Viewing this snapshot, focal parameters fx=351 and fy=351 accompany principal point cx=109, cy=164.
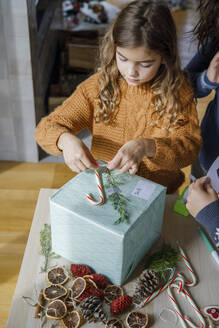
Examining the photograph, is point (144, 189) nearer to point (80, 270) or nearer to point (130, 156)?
point (130, 156)

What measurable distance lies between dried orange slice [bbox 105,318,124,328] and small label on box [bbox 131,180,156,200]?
0.30m

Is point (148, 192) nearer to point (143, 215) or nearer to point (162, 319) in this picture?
point (143, 215)

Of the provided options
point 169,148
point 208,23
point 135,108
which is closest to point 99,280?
point 169,148

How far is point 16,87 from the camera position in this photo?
199 cm

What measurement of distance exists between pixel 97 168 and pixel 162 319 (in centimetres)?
42

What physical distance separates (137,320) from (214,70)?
0.81 m

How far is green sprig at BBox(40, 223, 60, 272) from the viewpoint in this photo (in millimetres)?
972

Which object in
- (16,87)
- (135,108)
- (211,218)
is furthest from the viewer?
(16,87)

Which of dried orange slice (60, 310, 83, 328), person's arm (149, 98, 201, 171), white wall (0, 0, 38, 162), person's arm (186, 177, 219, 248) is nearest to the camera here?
dried orange slice (60, 310, 83, 328)

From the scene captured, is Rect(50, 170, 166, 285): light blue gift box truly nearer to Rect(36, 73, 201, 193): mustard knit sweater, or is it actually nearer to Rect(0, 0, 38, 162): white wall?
Rect(36, 73, 201, 193): mustard knit sweater

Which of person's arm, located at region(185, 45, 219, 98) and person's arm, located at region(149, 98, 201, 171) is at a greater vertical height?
person's arm, located at region(185, 45, 219, 98)

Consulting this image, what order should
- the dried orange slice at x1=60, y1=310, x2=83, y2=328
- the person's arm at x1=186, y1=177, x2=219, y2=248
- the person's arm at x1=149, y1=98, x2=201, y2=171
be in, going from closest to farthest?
the dried orange slice at x1=60, y1=310, x2=83, y2=328 < the person's arm at x1=186, y1=177, x2=219, y2=248 < the person's arm at x1=149, y1=98, x2=201, y2=171

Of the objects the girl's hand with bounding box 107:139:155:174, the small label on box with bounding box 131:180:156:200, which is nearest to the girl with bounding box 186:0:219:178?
the girl's hand with bounding box 107:139:155:174

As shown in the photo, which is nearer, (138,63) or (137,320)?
(137,320)
